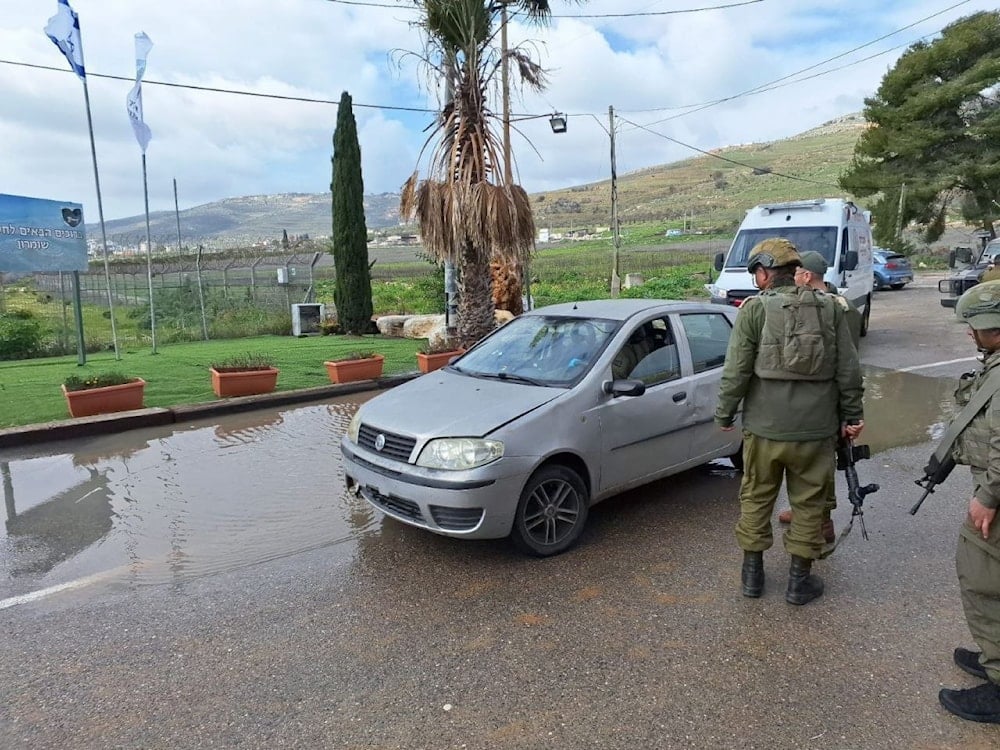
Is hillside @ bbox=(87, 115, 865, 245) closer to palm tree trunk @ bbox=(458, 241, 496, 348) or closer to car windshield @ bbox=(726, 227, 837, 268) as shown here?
car windshield @ bbox=(726, 227, 837, 268)

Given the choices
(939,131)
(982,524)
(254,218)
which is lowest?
(982,524)

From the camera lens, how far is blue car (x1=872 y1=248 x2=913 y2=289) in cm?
2431

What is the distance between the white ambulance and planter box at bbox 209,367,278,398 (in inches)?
290

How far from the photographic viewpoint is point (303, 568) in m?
4.21

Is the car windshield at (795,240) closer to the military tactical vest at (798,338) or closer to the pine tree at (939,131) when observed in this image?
the military tactical vest at (798,338)

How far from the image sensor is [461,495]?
392 cm

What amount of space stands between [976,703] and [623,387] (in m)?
2.39

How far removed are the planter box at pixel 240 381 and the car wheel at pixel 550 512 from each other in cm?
607

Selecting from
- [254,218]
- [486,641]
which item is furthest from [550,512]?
[254,218]

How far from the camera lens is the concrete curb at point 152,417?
7.37 metres

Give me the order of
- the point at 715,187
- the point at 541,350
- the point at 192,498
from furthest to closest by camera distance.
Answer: the point at 715,187, the point at 192,498, the point at 541,350

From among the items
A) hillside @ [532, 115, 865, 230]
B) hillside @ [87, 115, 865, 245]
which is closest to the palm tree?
hillside @ [87, 115, 865, 245]

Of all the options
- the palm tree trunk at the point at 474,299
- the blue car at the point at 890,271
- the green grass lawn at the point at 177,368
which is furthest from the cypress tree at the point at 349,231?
the blue car at the point at 890,271

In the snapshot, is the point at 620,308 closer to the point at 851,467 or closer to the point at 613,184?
the point at 851,467
